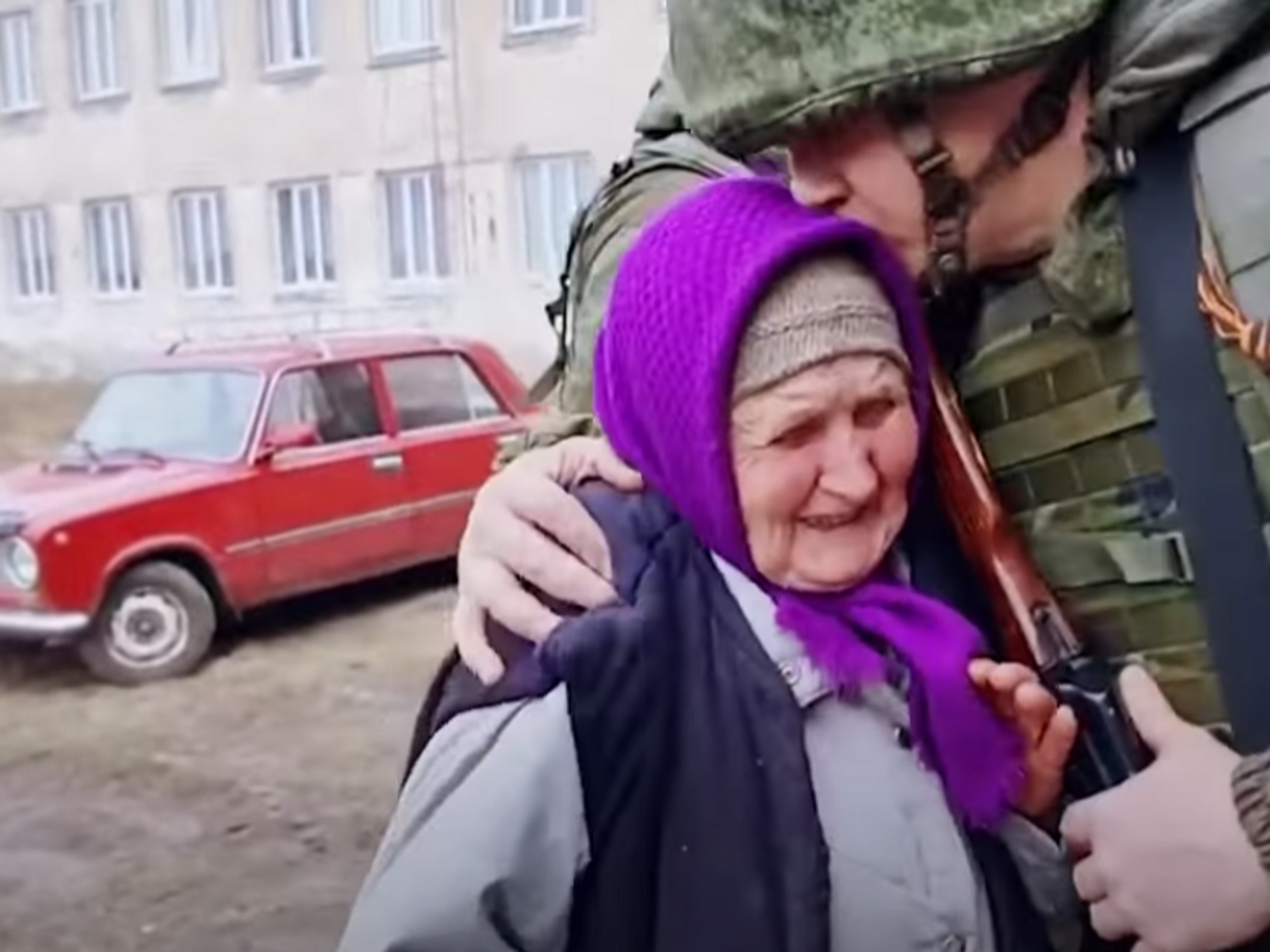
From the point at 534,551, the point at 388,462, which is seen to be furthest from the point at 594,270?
the point at 388,462

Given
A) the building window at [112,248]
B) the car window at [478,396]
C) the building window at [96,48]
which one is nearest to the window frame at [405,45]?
the building window at [96,48]

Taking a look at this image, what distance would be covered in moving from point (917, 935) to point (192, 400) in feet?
23.1

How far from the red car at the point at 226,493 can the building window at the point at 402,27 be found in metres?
10.1

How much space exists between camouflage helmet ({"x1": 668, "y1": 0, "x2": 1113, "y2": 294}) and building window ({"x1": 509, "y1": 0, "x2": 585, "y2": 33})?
16189 mm

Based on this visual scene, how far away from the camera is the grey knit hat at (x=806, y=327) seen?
4.21 ft

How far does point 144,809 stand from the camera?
253 inches

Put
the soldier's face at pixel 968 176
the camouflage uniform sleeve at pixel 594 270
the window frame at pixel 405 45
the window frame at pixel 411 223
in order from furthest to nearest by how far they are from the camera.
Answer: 1. the window frame at pixel 411 223
2. the window frame at pixel 405 45
3. the camouflage uniform sleeve at pixel 594 270
4. the soldier's face at pixel 968 176

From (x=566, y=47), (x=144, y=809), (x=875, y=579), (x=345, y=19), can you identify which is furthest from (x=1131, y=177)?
(x=345, y=19)

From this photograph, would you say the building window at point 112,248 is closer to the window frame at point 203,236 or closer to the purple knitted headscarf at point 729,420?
the window frame at point 203,236

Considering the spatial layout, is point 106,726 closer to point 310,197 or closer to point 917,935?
point 917,935

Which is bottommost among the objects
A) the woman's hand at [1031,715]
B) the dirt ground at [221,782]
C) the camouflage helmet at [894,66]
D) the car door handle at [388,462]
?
the dirt ground at [221,782]

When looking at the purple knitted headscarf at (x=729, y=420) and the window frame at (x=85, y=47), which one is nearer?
the purple knitted headscarf at (x=729, y=420)

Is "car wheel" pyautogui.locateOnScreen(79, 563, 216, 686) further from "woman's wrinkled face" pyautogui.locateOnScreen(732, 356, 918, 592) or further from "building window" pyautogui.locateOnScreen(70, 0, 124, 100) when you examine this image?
"building window" pyautogui.locateOnScreen(70, 0, 124, 100)

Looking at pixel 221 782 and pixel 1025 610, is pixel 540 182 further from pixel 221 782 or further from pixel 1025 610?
pixel 1025 610
